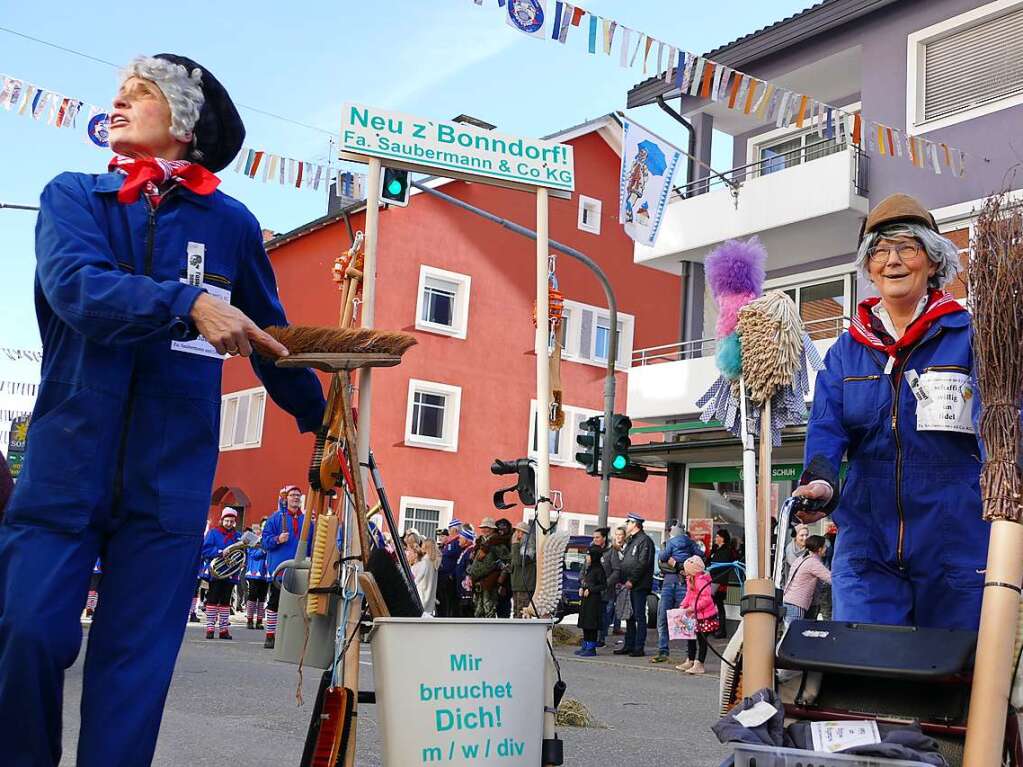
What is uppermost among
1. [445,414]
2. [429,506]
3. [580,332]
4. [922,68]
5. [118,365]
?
[922,68]

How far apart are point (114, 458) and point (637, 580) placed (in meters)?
13.4

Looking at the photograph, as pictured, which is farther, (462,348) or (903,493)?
(462,348)

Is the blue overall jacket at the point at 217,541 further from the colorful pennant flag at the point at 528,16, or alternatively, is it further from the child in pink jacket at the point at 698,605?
the colorful pennant flag at the point at 528,16

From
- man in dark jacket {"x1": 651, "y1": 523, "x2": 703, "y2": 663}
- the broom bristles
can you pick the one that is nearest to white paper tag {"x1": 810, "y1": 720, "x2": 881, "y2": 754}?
the broom bristles

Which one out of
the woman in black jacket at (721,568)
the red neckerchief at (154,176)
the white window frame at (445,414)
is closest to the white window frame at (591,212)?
the white window frame at (445,414)

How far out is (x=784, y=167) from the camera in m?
21.8

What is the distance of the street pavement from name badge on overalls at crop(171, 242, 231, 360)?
1.62m

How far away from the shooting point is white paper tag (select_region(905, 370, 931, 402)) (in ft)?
12.1

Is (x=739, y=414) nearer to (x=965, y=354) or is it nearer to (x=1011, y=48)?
(x=965, y=354)

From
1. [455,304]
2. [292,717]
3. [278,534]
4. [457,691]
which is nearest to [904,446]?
[457,691]

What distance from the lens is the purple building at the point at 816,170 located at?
59.3 feet

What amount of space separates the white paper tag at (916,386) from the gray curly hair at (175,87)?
2225mm

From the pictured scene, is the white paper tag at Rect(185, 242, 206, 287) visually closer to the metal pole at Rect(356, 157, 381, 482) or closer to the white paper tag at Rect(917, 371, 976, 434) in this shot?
the metal pole at Rect(356, 157, 381, 482)

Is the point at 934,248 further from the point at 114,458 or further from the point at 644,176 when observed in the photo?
the point at 644,176
